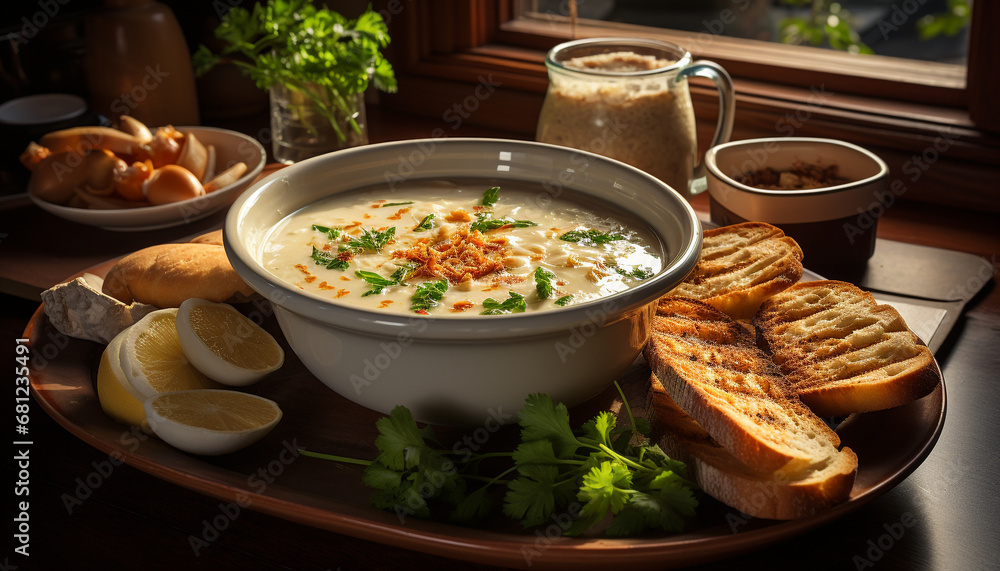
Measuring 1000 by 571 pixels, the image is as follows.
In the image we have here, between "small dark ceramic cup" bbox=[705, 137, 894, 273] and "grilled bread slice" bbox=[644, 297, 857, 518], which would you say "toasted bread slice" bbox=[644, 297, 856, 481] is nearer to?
"grilled bread slice" bbox=[644, 297, 857, 518]

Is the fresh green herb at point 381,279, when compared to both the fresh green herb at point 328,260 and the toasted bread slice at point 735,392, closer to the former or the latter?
the fresh green herb at point 328,260

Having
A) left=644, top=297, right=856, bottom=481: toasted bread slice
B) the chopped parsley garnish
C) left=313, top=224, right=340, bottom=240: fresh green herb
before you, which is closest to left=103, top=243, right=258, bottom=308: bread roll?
left=313, top=224, right=340, bottom=240: fresh green herb

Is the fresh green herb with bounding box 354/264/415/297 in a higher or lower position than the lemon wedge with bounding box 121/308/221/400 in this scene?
higher

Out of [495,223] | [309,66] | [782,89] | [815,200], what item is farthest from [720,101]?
[309,66]

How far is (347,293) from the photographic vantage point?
1.32m

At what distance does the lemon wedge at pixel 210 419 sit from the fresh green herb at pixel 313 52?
49.9 inches

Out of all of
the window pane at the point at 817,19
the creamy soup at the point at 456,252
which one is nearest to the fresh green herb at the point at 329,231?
the creamy soup at the point at 456,252

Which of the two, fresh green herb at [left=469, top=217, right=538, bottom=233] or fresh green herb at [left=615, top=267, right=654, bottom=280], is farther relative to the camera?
fresh green herb at [left=469, top=217, right=538, bottom=233]

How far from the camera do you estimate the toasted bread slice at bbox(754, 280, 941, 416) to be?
1.18 metres

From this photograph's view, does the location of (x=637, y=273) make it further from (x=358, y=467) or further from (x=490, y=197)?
(x=358, y=467)

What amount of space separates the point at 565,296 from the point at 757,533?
47cm

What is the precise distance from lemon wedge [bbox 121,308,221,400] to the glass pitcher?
1011 millimetres

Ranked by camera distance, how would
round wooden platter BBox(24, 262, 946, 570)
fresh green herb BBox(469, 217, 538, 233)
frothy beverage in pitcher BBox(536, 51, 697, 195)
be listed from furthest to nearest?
frothy beverage in pitcher BBox(536, 51, 697, 195), fresh green herb BBox(469, 217, 538, 233), round wooden platter BBox(24, 262, 946, 570)

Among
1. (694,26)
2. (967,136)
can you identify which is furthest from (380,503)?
(694,26)
